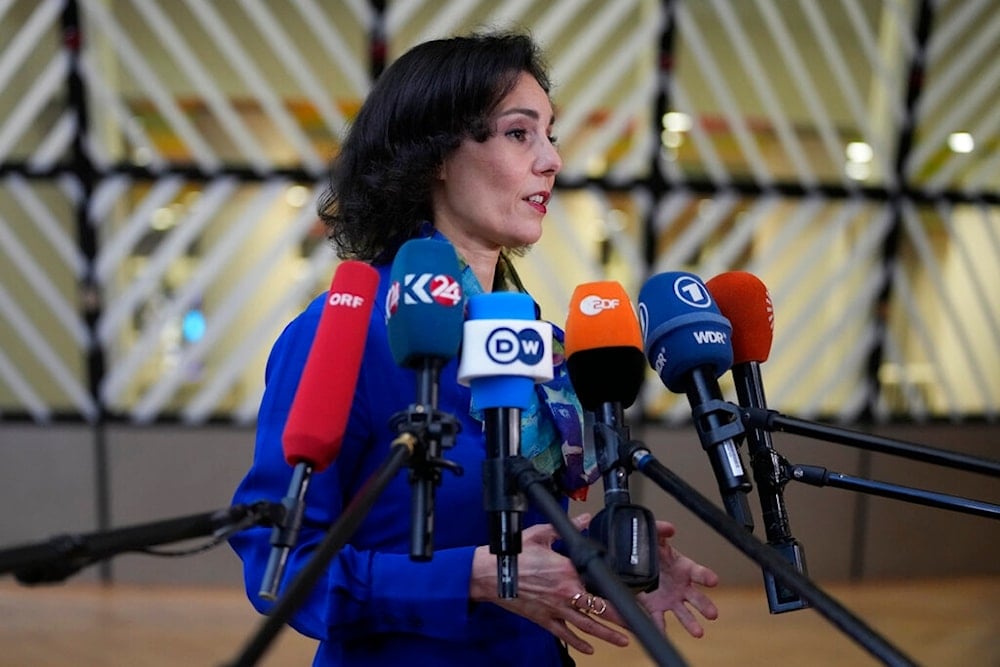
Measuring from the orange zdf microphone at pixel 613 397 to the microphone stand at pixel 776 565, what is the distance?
4cm

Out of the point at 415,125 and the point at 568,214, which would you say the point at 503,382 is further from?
the point at 568,214

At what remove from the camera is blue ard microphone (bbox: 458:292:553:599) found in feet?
2.68

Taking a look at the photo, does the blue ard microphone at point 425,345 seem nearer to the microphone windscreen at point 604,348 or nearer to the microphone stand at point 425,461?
the microphone stand at point 425,461

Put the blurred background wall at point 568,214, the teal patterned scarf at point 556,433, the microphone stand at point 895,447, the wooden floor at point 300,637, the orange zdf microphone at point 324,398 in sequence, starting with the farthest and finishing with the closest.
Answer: the blurred background wall at point 568,214
the wooden floor at point 300,637
the teal patterned scarf at point 556,433
the microphone stand at point 895,447
the orange zdf microphone at point 324,398

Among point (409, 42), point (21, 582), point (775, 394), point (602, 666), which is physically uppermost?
point (409, 42)

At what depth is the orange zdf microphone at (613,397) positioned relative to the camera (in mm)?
796

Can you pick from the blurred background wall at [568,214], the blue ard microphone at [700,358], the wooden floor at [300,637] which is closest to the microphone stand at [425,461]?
the blue ard microphone at [700,358]

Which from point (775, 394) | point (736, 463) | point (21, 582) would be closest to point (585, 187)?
point (775, 394)

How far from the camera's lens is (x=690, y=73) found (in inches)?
192

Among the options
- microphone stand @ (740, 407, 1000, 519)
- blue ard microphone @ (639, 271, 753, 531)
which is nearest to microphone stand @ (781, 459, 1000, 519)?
microphone stand @ (740, 407, 1000, 519)

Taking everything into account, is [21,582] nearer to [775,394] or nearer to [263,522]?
[263,522]

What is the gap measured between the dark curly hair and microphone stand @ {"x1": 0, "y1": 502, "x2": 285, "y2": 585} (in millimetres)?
640

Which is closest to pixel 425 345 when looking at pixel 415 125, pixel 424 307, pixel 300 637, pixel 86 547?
pixel 424 307

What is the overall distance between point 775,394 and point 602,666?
184 centimetres
